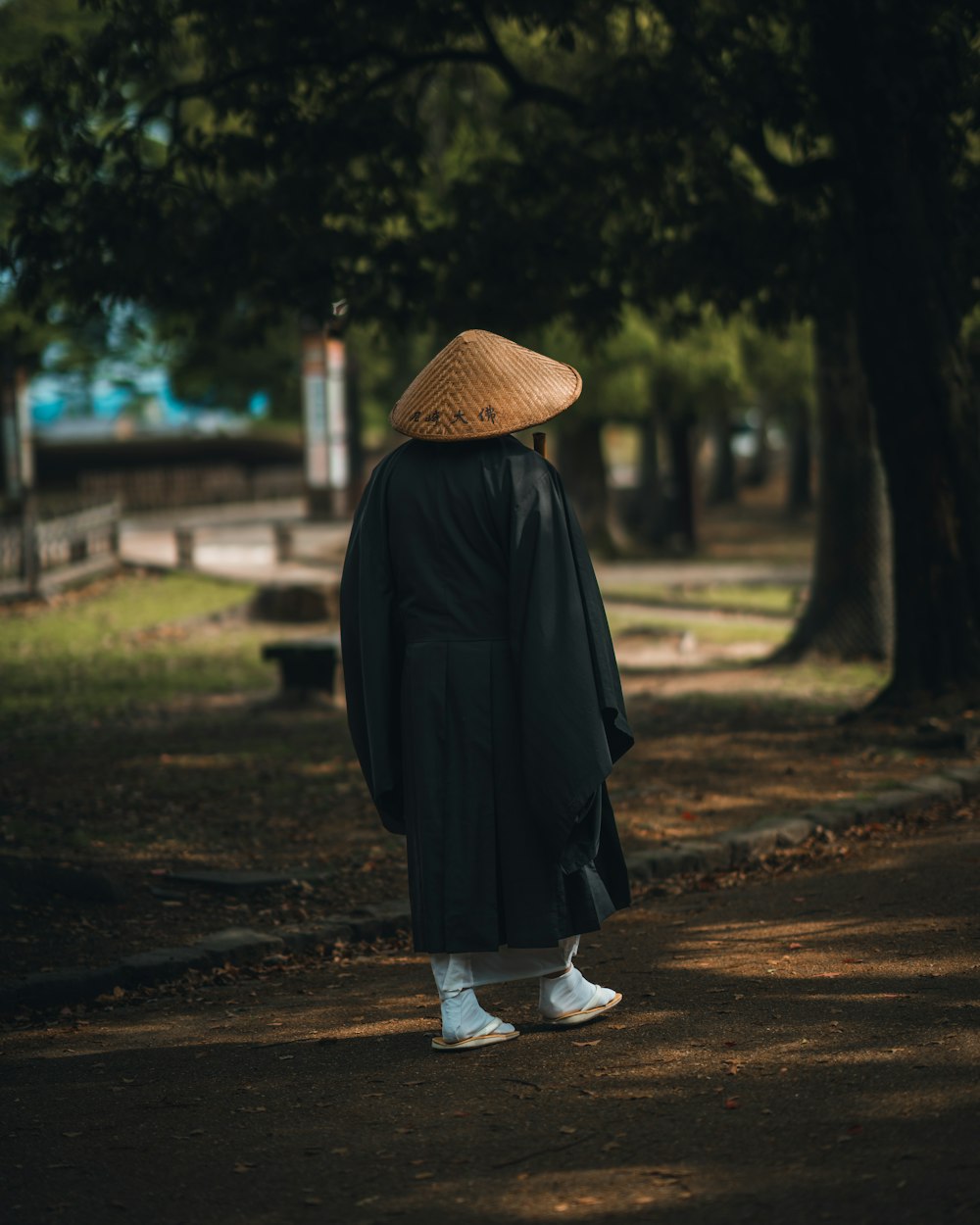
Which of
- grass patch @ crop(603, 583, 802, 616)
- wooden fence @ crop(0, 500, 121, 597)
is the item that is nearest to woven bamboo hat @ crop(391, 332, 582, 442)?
grass patch @ crop(603, 583, 802, 616)

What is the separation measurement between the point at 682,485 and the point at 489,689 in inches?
975

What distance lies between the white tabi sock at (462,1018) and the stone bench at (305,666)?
7516mm

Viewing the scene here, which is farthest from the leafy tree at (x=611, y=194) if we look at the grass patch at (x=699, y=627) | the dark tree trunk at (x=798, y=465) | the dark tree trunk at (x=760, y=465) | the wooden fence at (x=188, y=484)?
the dark tree trunk at (x=760, y=465)

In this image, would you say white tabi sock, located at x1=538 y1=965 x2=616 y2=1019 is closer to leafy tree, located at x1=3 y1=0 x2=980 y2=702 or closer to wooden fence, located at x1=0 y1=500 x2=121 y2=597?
leafy tree, located at x1=3 y1=0 x2=980 y2=702

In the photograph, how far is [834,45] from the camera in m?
8.85

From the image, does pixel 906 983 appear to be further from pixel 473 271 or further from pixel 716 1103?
pixel 473 271

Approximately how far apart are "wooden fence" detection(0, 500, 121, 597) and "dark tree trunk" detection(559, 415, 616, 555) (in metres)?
7.29

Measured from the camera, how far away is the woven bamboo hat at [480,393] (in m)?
4.34

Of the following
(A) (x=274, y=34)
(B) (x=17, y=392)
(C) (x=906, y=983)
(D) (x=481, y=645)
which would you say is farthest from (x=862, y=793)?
(B) (x=17, y=392)

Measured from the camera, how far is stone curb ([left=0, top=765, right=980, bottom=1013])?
5.41 m

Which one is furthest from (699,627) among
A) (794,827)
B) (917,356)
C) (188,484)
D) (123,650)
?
(188,484)

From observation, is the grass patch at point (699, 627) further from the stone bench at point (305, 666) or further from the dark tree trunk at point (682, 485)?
the dark tree trunk at point (682, 485)

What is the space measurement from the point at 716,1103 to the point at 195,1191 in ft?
4.12

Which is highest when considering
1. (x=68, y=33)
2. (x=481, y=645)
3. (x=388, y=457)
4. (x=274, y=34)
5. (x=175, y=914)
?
(x=68, y=33)
